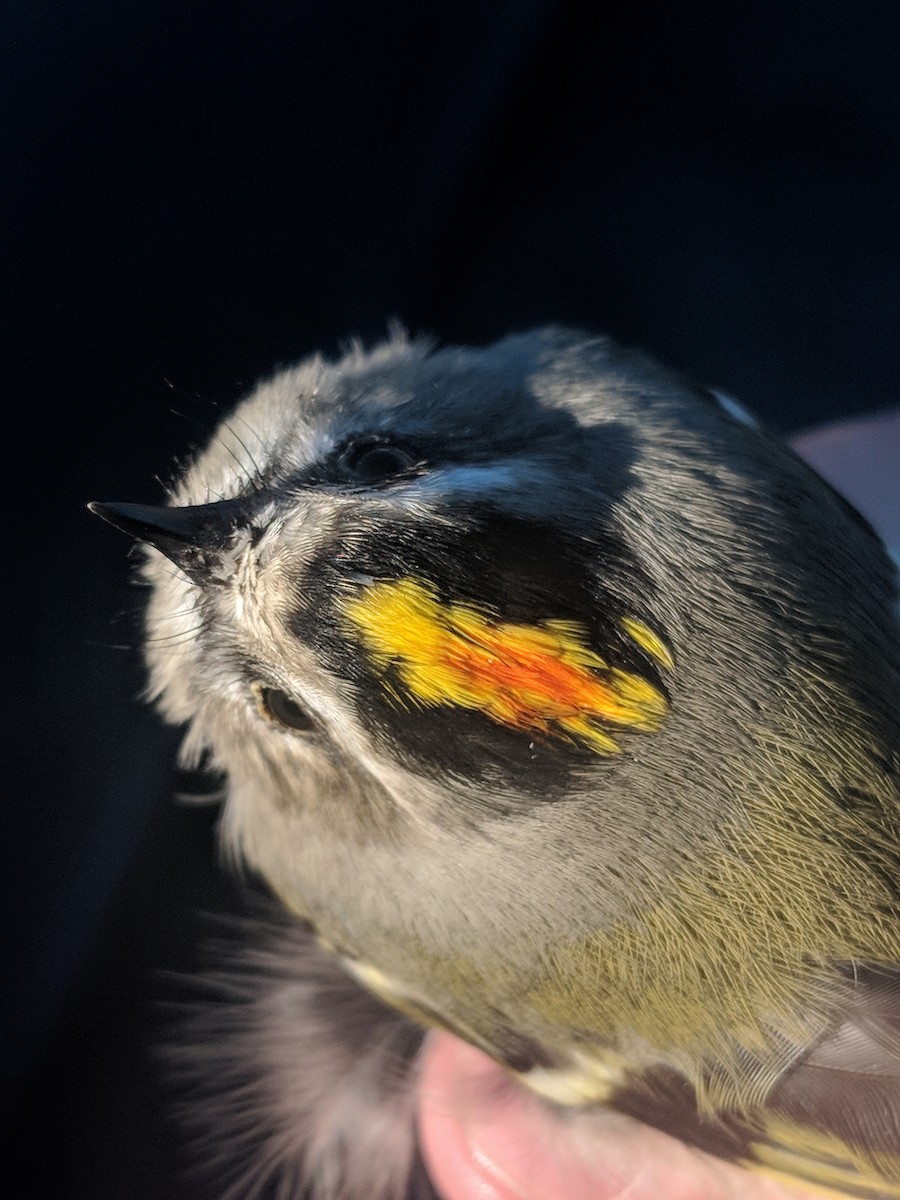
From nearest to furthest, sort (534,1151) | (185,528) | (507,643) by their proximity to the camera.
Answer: (507,643) → (185,528) → (534,1151)

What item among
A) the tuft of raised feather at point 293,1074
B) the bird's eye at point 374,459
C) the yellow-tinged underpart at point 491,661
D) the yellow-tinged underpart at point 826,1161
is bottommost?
the tuft of raised feather at point 293,1074

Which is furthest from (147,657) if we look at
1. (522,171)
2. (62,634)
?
(522,171)

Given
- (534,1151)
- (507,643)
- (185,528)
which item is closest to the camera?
(507,643)

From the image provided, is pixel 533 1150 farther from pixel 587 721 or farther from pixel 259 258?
pixel 259 258

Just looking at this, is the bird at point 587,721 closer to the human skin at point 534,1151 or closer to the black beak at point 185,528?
the black beak at point 185,528

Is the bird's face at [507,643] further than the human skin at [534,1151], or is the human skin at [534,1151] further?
the human skin at [534,1151]

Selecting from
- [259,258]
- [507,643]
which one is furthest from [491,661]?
[259,258]

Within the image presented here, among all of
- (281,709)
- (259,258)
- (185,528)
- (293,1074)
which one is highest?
(259,258)

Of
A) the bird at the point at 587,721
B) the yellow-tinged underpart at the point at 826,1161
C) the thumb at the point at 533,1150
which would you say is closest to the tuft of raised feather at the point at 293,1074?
the thumb at the point at 533,1150
